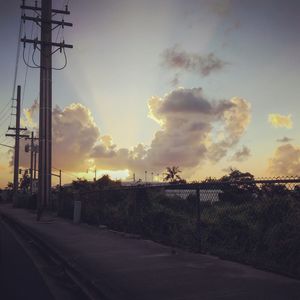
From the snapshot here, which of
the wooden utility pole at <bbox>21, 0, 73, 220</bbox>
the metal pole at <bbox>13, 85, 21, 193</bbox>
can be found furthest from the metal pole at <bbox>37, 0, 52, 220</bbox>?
the metal pole at <bbox>13, 85, 21, 193</bbox>

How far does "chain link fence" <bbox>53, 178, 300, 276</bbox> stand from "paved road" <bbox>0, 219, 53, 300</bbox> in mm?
3884

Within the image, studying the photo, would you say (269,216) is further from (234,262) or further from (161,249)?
(161,249)

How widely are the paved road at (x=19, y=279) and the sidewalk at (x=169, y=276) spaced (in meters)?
0.88

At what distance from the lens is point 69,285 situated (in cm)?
899

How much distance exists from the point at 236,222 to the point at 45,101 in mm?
22629

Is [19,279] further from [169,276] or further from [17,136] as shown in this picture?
[17,136]

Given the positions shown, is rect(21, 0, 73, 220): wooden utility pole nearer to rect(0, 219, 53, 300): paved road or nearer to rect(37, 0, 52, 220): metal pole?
rect(37, 0, 52, 220): metal pole

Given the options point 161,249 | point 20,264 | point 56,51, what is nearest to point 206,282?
point 161,249

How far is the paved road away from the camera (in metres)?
7.96

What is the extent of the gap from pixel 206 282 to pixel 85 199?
17334 millimetres

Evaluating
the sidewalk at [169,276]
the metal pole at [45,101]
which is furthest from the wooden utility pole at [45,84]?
the sidewalk at [169,276]

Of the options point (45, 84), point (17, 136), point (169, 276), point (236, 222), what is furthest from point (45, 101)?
point (17, 136)

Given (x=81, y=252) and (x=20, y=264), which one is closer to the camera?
(x=20, y=264)

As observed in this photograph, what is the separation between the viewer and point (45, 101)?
104 ft
